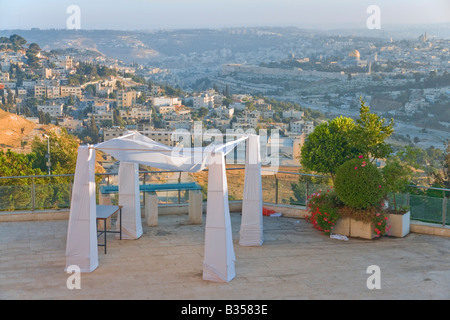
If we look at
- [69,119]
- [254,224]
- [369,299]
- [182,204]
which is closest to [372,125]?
[254,224]

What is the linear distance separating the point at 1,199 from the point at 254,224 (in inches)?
181

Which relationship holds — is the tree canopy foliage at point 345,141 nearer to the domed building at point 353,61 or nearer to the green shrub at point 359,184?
the green shrub at point 359,184

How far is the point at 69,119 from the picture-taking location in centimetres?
7719

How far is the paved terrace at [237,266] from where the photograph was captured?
6.11 m

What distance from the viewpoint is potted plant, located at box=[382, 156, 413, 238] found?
8562 millimetres

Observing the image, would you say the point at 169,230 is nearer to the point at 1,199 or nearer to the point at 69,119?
the point at 1,199

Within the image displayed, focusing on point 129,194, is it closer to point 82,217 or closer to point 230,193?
point 82,217

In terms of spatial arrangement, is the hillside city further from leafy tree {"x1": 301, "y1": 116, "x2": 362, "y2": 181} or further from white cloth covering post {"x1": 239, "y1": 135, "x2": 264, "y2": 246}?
white cloth covering post {"x1": 239, "y1": 135, "x2": 264, "y2": 246}

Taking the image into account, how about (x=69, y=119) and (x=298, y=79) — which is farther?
(x=298, y=79)

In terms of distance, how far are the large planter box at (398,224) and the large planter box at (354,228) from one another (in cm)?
39

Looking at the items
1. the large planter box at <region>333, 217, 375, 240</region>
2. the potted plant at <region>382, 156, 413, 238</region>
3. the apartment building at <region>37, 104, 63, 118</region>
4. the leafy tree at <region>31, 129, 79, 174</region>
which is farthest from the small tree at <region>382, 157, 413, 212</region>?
the apartment building at <region>37, 104, 63, 118</region>

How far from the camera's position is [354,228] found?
8.55 meters

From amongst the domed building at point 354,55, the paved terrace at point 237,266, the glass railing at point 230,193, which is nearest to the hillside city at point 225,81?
the domed building at point 354,55

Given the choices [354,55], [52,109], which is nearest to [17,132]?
[52,109]
